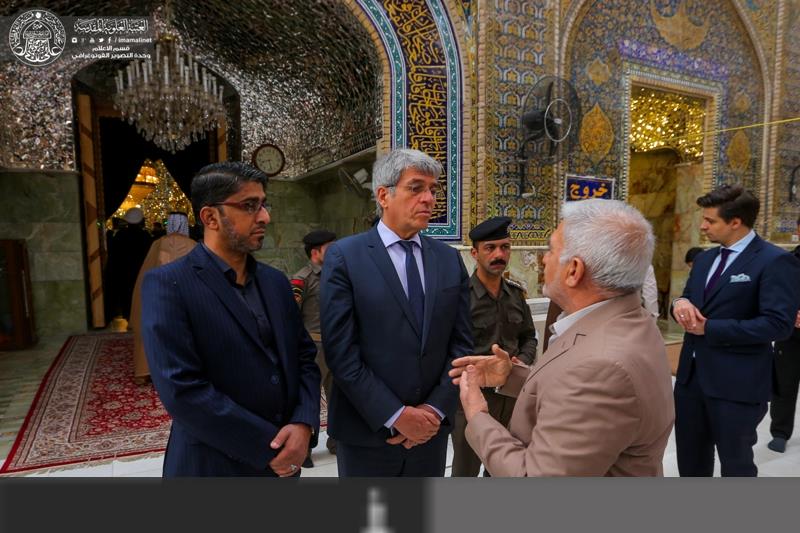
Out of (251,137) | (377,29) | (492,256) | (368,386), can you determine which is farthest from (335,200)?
(368,386)

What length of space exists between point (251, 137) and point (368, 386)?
6993 mm

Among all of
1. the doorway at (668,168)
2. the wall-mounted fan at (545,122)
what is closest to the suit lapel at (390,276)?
the wall-mounted fan at (545,122)

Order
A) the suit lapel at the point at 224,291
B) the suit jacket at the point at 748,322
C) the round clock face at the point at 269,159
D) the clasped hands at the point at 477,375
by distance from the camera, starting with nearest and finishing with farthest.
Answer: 1. the clasped hands at the point at 477,375
2. the suit lapel at the point at 224,291
3. the suit jacket at the point at 748,322
4. the round clock face at the point at 269,159

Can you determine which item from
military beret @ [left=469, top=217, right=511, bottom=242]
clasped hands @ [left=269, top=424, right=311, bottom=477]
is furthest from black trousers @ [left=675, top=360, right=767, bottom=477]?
clasped hands @ [left=269, top=424, right=311, bottom=477]

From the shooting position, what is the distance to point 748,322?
1977 mm

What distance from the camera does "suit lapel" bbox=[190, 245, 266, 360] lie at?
132 cm

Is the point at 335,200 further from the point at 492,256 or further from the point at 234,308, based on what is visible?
the point at 234,308

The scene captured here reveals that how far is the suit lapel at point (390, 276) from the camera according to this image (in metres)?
1.56

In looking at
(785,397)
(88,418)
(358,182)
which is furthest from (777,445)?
(88,418)

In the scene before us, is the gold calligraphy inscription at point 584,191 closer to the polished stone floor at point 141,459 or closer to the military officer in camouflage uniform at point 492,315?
the polished stone floor at point 141,459

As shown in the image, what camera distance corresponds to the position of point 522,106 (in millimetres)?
5051

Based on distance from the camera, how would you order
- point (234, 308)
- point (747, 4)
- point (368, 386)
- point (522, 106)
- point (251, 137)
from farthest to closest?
point (251, 137)
point (747, 4)
point (522, 106)
point (368, 386)
point (234, 308)

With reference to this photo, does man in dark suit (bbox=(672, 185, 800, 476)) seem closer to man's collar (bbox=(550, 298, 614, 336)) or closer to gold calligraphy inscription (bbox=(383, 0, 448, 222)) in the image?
man's collar (bbox=(550, 298, 614, 336))
